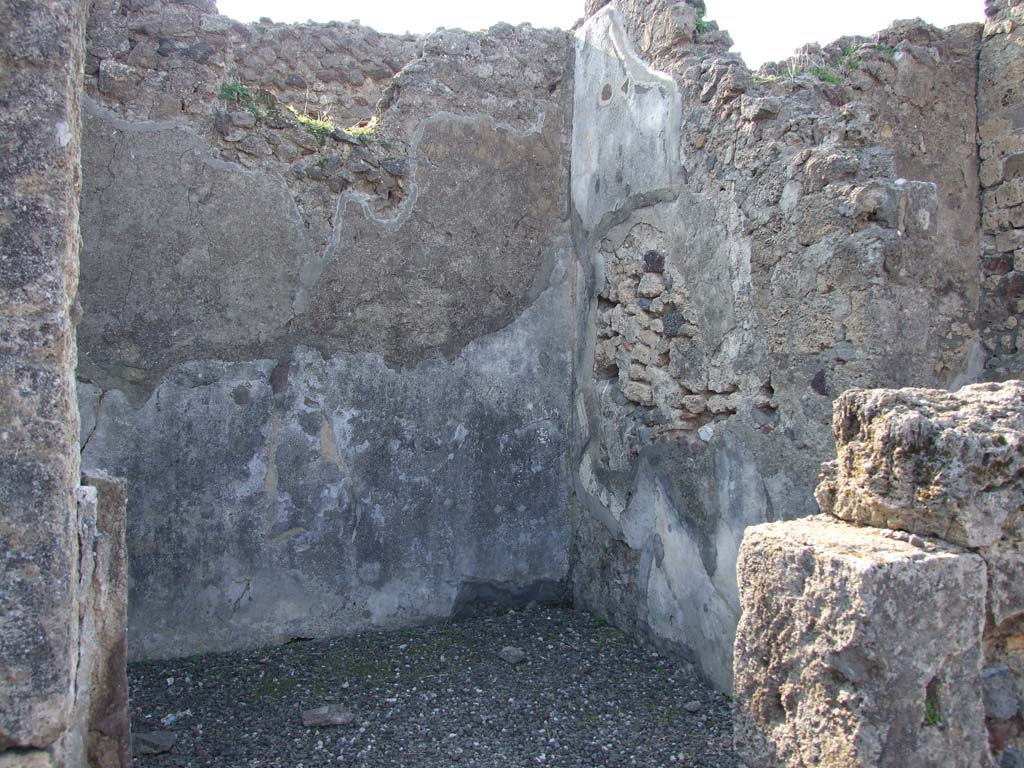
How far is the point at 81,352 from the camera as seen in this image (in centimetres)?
330

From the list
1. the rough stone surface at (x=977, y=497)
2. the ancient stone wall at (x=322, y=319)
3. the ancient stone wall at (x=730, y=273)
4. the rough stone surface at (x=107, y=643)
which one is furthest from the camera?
the ancient stone wall at (x=322, y=319)

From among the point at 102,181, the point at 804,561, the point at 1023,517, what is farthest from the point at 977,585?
the point at 102,181

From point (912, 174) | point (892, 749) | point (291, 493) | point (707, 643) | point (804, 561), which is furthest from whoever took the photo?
point (912, 174)

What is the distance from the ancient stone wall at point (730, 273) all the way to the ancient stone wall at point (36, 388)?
212 centimetres

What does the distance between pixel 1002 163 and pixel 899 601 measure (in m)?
3.13

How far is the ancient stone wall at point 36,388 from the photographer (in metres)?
1.69

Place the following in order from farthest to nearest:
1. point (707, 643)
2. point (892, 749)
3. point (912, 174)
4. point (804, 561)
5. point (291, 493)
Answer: point (912, 174) → point (291, 493) → point (707, 643) → point (804, 561) → point (892, 749)

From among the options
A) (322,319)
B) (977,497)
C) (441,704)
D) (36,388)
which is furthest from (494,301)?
(977,497)

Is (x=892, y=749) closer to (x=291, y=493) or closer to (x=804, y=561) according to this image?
(x=804, y=561)

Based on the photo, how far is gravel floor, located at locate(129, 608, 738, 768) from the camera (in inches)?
110

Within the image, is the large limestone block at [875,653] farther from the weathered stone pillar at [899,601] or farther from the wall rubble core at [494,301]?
the wall rubble core at [494,301]

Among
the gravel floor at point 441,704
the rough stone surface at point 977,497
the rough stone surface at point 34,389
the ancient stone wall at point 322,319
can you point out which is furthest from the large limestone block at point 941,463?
the ancient stone wall at point 322,319

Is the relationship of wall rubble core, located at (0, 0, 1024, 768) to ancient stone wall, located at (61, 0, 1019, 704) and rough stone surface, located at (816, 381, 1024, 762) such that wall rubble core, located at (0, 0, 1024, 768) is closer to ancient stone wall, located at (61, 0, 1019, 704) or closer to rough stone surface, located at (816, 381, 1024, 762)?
ancient stone wall, located at (61, 0, 1019, 704)

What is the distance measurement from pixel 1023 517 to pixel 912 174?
266 cm
